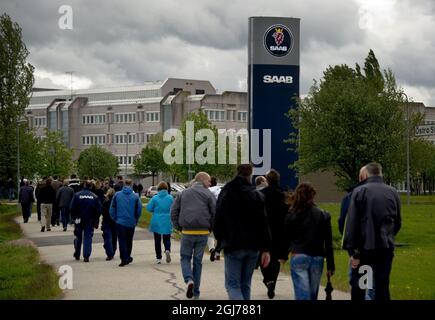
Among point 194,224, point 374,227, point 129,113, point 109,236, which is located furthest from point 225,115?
point 374,227

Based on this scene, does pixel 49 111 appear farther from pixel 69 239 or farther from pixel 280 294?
pixel 280 294

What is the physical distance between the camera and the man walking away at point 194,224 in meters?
15.4

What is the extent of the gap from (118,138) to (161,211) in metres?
131

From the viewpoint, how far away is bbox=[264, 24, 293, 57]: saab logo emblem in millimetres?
45031

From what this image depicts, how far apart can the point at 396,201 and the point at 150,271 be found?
8.07 metres

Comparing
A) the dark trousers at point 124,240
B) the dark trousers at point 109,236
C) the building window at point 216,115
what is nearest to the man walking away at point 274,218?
the dark trousers at point 124,240

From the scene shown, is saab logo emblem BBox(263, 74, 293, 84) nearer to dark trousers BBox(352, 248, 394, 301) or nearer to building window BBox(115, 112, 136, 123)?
dark trousers BBox(352, 248, 394, 301)

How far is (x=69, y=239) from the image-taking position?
30.3 meters

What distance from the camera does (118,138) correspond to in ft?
498

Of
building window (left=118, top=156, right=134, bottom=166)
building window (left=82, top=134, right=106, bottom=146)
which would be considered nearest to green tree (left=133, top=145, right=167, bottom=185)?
building window (left=118, top=156, right=134, bottom=166)

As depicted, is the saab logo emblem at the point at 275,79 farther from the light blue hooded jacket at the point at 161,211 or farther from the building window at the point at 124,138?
the building window at the point at 124,138

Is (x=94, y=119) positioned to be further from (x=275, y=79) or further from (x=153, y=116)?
(x=275, y=79)

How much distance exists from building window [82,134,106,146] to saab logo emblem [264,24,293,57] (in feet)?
A: 357
